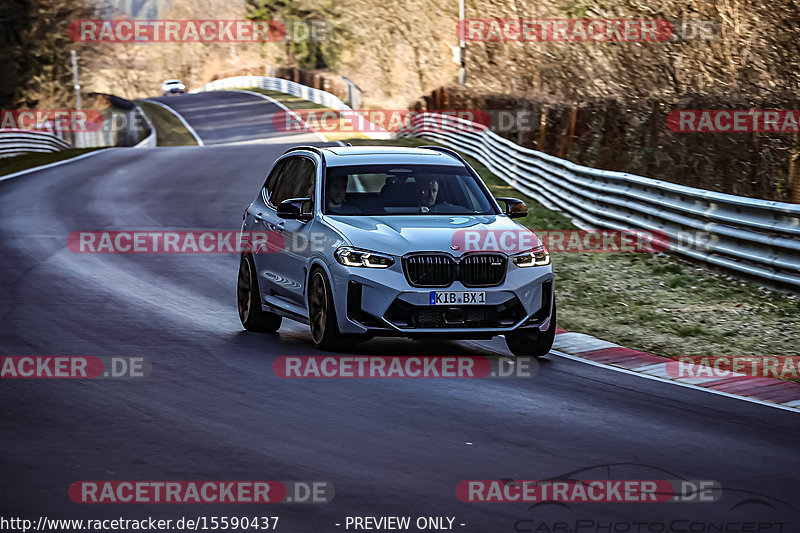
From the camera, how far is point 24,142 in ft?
144

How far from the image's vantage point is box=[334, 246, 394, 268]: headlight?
33.2 feet

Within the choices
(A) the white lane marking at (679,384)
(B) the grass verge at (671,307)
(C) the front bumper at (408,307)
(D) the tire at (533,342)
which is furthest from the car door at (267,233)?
(B) the grass verge at (671,307)

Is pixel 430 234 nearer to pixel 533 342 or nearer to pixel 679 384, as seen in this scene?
pixel 533 342

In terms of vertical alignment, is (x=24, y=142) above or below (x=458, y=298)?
below

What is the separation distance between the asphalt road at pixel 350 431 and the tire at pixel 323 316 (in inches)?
8.8

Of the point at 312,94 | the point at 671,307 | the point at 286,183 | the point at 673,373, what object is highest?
the point at 286,183

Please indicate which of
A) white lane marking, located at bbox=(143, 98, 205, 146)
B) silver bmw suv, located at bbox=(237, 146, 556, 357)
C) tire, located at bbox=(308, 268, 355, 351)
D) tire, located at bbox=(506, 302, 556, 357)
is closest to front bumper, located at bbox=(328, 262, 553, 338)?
silver bmw suv, located at bbox=(237, 146, 556, 357)

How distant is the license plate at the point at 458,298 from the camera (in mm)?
10062

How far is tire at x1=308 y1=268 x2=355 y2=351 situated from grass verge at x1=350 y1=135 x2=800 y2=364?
292cm

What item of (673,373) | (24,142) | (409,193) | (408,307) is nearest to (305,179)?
(409,193)

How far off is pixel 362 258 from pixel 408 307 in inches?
21.9

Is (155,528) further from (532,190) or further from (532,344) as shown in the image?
(532,190)

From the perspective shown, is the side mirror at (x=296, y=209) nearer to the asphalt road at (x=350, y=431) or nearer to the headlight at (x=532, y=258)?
the asphalt road at (x=350, y=431)

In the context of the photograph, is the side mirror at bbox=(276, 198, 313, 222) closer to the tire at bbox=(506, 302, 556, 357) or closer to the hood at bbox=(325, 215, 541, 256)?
the hood at bbox=(325, 215, 541, 256)
